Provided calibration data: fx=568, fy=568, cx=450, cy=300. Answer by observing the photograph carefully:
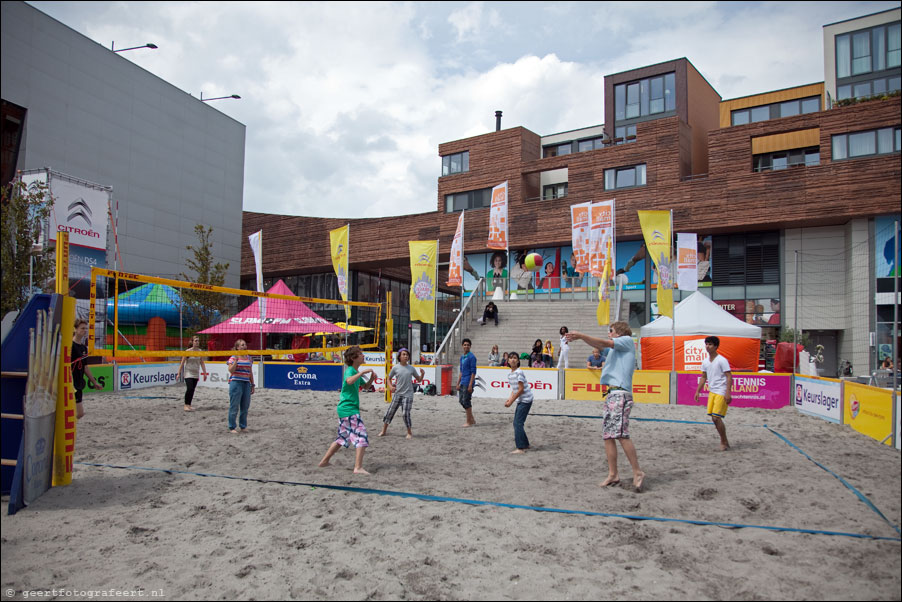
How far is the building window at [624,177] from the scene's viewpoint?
25.1 meters

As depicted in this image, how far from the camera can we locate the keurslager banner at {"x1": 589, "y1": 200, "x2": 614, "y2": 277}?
63.3 feet

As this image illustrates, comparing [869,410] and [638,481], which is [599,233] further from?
[638,481]

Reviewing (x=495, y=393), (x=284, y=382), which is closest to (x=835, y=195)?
(x=495, y=393)

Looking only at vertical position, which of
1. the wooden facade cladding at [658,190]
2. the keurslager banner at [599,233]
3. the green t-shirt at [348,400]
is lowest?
the green t-shirt at [348,400]

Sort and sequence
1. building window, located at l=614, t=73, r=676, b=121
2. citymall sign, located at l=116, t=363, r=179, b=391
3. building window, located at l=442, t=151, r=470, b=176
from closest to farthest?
1. citymall sign, located at l=116, t=363, r=179, b=391
2. building window, located at l=614, t=73, r=676, b=121
3. building window, located at l=442, t=151, r=470, b=176

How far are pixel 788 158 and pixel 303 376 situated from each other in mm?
22289

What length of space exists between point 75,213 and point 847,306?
87.4 feet

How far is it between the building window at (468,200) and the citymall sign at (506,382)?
15.0 metres

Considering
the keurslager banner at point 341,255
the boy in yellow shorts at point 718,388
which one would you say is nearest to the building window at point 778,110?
the keurslager banner at point 341,255

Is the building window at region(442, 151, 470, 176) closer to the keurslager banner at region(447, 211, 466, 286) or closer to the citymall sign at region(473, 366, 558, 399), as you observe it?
the keurslager banner at region(447, 211, 466, 286)

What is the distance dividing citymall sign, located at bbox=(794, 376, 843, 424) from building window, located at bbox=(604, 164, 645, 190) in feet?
48.4

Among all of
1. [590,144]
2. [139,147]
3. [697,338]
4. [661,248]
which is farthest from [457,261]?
[139,147]

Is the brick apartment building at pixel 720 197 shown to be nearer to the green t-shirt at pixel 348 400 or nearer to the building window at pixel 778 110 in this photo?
the building window at pixel 778 110

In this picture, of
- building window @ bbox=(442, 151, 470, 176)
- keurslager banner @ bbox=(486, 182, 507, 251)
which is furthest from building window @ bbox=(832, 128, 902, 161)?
building window @ bbox=(442, 151, 470, 176)
